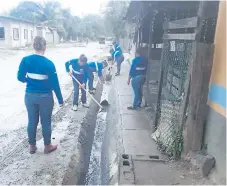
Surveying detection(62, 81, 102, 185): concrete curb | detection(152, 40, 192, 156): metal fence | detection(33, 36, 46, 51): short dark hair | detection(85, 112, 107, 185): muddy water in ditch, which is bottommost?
detection(85, 112, 107, 185): muddy water in ditch

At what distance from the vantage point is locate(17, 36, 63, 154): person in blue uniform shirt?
4668 millimetres

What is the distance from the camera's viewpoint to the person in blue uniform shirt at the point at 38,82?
15.3ft

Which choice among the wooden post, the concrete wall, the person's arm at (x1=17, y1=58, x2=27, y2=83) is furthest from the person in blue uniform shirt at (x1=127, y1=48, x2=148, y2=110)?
the concrete wall

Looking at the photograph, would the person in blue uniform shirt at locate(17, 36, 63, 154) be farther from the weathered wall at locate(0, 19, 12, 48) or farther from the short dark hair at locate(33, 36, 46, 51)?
the weathered wall at locate(0, 19, 12, 48)

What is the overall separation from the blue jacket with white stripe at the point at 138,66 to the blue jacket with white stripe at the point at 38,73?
2.85 metres

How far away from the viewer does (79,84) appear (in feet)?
25.5

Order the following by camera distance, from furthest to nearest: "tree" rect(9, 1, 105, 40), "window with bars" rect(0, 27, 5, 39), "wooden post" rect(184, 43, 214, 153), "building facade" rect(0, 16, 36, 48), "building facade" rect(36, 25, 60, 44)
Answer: "tree" rect(9, 1, 105, 40)
"building facade" rect(36, 25, 60, 44)
"window with bars" rect(0, 27, 5, 39)
"building facade" rect(0, 16, 36, 48)
"wooden post" rect(184, 43, 214, 153)

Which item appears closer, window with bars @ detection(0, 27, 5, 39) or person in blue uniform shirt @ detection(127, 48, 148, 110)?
person in blue uniform shirt @ detection(127, 48, 148, 110)

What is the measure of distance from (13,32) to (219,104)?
3282 cm

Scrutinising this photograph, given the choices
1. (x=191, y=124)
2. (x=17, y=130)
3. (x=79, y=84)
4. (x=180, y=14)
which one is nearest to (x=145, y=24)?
(x=180, y=14)

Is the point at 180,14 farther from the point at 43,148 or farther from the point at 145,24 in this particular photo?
the point at 43,148

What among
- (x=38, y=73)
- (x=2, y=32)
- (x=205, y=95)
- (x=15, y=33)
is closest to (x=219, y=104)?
(x=205, y=95)

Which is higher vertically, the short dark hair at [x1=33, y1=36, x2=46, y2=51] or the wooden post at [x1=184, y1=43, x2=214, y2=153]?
the short dark hair at [x1=33, y1=36, x2=46, y2=51]

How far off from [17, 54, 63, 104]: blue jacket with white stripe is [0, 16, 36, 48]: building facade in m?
29.0
